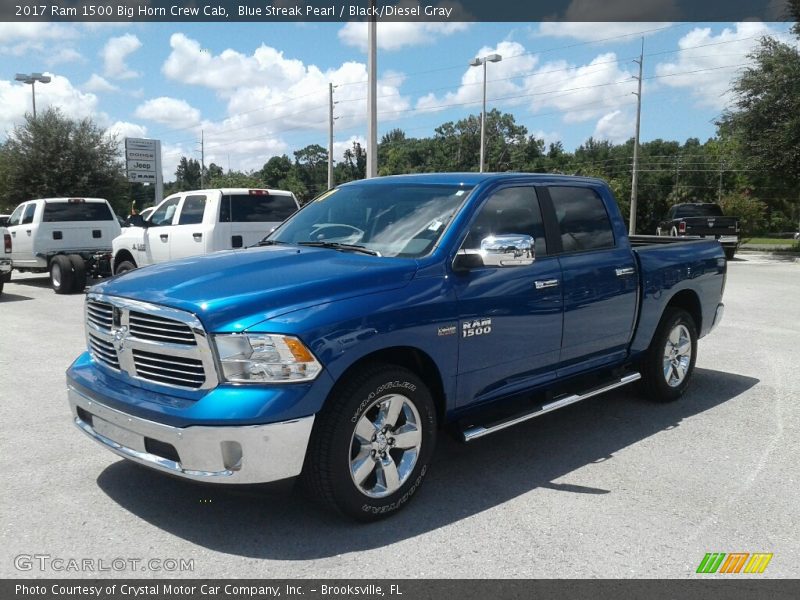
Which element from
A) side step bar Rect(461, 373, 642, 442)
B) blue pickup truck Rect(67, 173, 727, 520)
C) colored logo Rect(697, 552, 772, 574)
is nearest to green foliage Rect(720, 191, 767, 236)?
side step bar Rect(461, 373, 642, 442)

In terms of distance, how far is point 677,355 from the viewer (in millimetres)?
6312

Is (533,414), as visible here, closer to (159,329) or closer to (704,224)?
(159,329)

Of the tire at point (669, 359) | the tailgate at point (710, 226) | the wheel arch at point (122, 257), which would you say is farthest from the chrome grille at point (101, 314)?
the tailgate at point (710, 226)

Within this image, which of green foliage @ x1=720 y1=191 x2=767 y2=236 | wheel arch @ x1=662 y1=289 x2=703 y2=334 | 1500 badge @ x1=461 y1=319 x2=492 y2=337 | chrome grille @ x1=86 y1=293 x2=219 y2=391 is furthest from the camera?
green foliage @ x1=720 y1=191 x2=767 y2=236

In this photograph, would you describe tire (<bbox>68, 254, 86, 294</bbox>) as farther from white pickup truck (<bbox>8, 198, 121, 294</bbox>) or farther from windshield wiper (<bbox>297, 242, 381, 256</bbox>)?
windshield wiper (<bbox>297, 242, 381, 256</bbox>)

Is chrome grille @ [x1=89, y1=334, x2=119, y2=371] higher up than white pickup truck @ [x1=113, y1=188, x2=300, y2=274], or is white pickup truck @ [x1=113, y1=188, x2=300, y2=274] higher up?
white pickup truck @ [x1=113, y1=188, x2=300, y2=274]

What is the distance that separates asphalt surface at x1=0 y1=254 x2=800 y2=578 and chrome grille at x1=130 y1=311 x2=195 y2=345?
77 cm

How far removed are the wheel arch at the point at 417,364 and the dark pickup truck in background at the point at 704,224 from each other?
66.5ft

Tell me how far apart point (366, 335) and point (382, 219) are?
129 centimetres

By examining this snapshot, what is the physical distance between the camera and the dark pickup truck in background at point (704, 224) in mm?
22719

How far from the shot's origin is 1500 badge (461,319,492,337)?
4.18m

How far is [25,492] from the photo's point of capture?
420 cm
